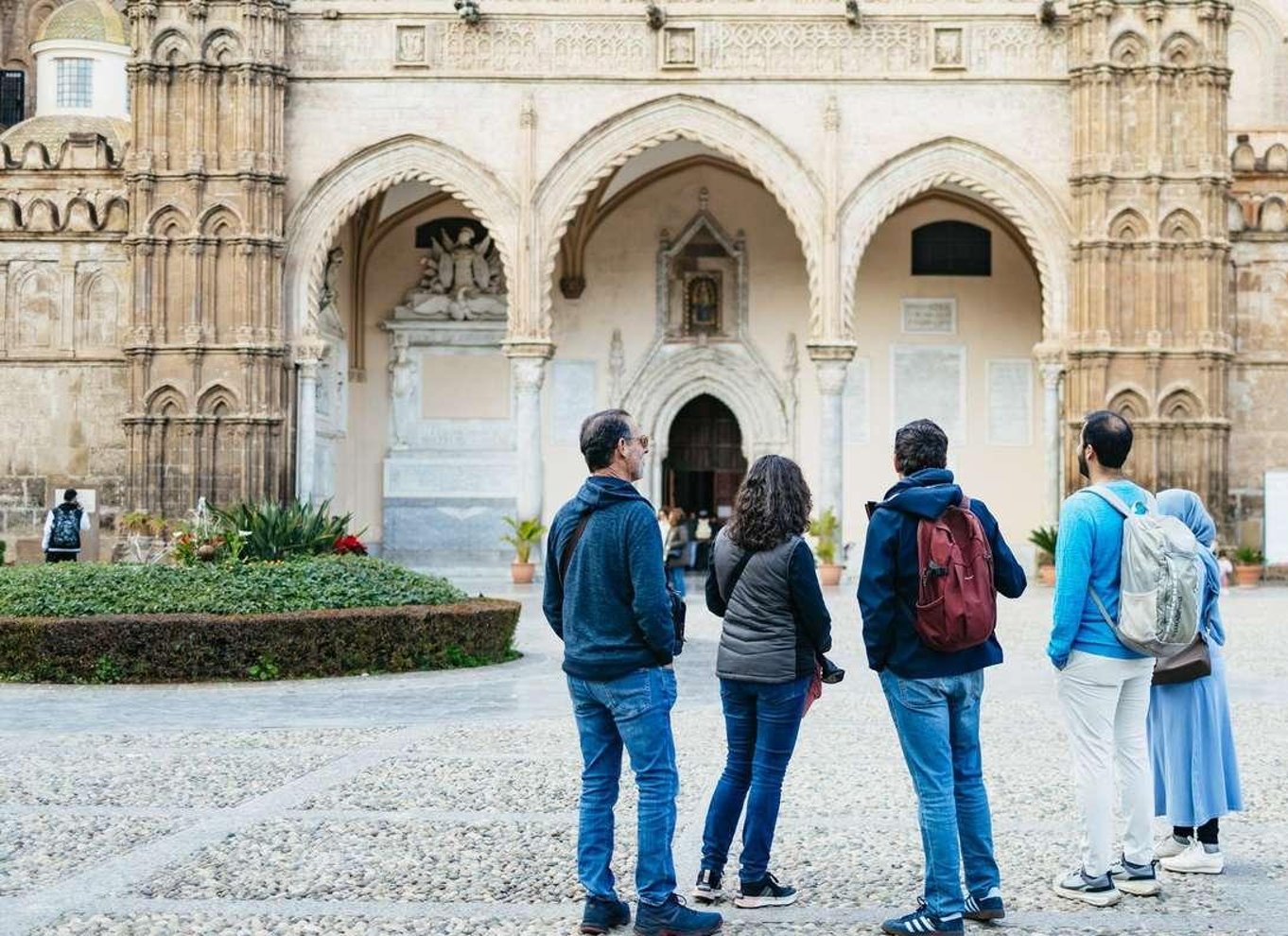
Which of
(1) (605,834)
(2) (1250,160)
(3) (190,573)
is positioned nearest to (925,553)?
(1) (605,834)

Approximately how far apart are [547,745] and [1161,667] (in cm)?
385

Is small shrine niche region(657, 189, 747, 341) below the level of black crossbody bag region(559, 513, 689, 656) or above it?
above

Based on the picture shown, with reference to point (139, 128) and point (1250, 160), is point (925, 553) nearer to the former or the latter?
point (139, 128)

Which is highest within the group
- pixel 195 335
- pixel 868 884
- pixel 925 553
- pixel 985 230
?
pixel 985 230

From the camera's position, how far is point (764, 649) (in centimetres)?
582

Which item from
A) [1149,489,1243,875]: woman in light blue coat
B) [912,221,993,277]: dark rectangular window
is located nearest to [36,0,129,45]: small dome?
[912,221,993,277]: dark rectangular window

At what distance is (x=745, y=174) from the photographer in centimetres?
2717

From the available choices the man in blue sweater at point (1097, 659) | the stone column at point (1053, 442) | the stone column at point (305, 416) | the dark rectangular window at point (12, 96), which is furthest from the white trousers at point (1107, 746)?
the dark rectangular window at point (12, 96)

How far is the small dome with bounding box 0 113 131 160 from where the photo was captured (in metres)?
30.5

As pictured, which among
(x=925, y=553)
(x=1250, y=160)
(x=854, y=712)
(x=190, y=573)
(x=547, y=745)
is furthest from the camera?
(x=1250, y=160)

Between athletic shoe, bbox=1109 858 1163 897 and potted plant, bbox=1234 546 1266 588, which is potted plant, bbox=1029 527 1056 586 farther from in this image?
athletic shoe, bbox=1109 858 1163 897

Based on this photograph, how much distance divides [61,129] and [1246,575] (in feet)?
66.7

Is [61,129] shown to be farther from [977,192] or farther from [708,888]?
[708,888]

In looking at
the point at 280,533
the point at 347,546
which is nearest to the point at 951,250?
the point at 347,546
